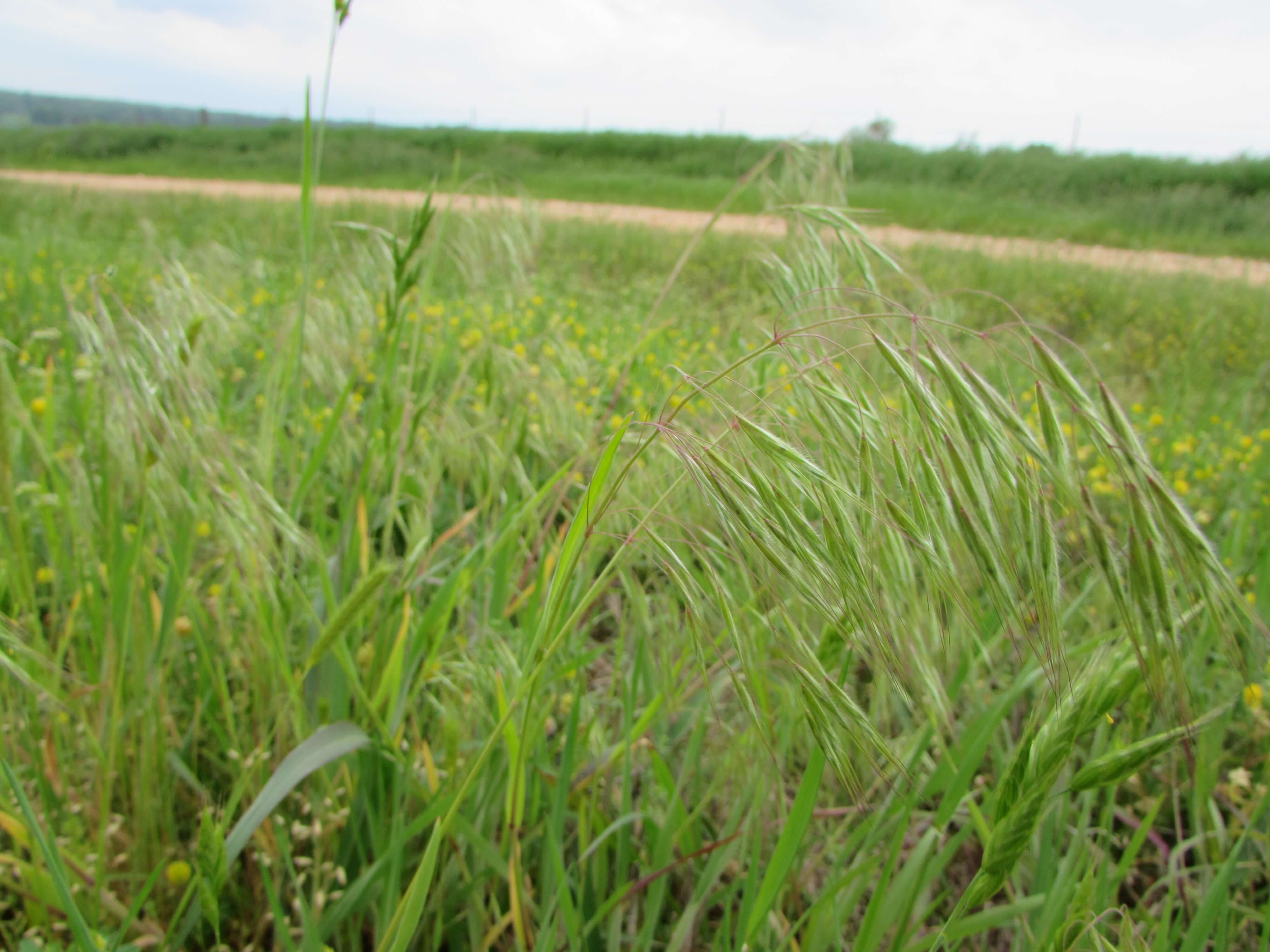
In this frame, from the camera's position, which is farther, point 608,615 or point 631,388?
point 631,388

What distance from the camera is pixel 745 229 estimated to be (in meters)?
5.48

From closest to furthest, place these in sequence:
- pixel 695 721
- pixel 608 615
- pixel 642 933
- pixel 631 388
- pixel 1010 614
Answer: pixel 1010 614 < pixel 642 933 < pixel 695 721 < pixel 608 615 < pixel 631 388

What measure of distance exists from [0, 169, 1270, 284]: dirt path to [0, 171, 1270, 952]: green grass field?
158 inches

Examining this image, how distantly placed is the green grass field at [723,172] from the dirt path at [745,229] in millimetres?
479

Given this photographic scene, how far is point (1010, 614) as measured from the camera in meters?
0.58

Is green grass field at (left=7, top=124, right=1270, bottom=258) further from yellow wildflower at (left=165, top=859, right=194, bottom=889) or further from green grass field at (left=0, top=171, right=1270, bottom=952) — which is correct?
yellow wildflower at (left=165, top=859, right=194, bottom=889)

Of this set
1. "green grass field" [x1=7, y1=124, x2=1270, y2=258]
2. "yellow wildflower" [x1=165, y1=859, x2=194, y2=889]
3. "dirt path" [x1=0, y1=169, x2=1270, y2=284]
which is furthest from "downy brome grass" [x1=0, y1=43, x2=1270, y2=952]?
"green grass field" [x1=7, y1=124, x2=1270, y2=258]

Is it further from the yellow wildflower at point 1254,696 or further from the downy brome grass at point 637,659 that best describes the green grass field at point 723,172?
the yellow wildflower at point 1254,696

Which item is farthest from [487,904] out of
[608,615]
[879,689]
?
[608,615]

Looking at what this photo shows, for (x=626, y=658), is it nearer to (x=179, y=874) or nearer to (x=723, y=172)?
(x=179, y=874)

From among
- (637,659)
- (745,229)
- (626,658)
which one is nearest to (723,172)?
(745,229)

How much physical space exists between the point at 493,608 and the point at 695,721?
418mm

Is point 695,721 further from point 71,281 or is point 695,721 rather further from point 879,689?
point 71,281

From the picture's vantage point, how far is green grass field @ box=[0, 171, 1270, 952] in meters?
0.61
